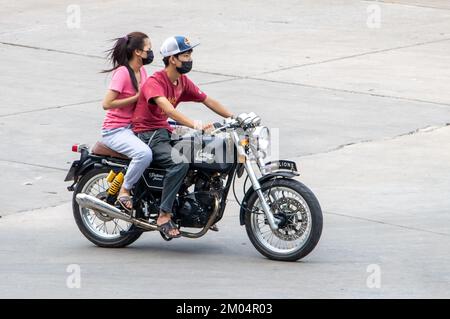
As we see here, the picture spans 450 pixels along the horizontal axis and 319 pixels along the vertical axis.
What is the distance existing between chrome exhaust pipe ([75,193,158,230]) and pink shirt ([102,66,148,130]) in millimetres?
576

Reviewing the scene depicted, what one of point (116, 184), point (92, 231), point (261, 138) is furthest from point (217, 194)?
point (92, 231)

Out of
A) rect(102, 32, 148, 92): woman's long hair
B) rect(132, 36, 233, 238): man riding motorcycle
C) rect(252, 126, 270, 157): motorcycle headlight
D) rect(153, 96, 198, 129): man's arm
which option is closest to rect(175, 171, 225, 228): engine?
rect(132, 36, 233, 238): man riding motorcycle

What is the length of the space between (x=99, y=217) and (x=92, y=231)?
12cm

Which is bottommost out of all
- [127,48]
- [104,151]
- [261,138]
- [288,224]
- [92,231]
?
[92,231]

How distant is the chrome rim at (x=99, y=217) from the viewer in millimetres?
9523

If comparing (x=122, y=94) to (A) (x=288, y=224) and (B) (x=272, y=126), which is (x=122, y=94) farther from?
(B) (x=272, y=126)

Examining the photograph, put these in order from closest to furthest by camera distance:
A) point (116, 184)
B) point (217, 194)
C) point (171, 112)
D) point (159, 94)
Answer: point (171, 112)
point (159, 94)
point (217, 194)
point (116, 184)

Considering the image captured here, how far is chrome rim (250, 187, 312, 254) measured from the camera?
8.84 m

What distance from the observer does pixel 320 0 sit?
21203 millimetres

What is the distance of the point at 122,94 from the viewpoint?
927 centimetres

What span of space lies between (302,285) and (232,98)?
657cm

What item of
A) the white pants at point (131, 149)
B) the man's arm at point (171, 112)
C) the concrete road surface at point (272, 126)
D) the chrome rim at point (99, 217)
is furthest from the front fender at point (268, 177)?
the chrome rim at point (99, 217)
